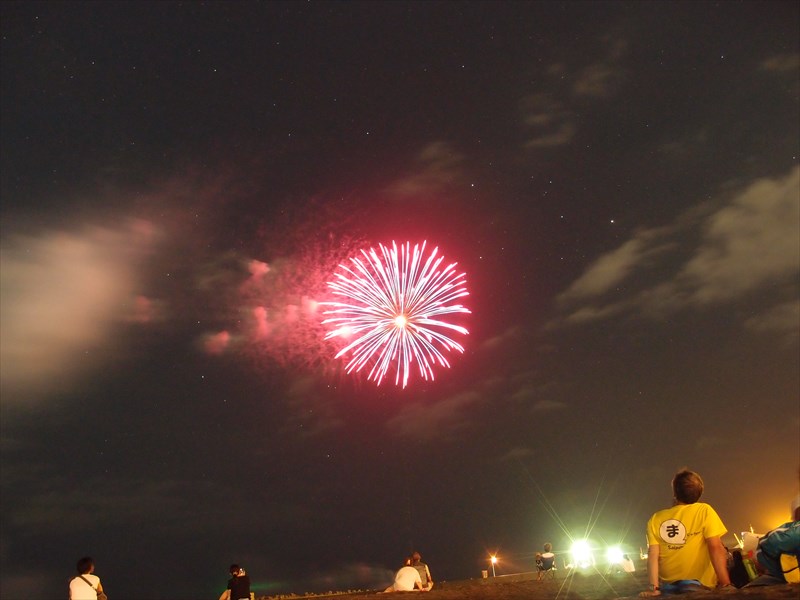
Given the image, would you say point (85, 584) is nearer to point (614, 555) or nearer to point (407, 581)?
point (407, 581)

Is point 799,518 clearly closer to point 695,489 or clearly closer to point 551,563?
point 695,489

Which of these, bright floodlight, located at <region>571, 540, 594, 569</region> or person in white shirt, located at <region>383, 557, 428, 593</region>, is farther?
bright floodlight, located at <region>571, 540, 594, 569</region>

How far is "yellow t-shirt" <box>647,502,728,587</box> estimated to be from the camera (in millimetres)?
6906

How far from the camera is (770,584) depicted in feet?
21.9

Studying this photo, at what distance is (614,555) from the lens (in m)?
30.4

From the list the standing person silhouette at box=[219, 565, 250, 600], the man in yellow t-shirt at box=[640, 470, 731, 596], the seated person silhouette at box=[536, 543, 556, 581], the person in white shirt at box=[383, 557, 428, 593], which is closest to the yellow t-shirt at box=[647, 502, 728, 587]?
the man in yellow t-shirt at box=[640, 470, 731, 596]

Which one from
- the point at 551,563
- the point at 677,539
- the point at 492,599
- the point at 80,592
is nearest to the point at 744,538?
the point at 677,539

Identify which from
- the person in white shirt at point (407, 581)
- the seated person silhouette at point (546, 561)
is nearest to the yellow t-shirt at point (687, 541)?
the person in white shirt at point (407, 581)

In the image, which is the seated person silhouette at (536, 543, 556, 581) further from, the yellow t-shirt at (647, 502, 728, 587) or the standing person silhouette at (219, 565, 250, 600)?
the yellow t-shirt at (647, 502, 728, 587)

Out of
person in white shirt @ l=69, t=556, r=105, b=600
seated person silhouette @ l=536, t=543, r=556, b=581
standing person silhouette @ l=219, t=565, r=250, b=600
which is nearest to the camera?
person in white shirt @ l=69, t=556, r=105, b=600

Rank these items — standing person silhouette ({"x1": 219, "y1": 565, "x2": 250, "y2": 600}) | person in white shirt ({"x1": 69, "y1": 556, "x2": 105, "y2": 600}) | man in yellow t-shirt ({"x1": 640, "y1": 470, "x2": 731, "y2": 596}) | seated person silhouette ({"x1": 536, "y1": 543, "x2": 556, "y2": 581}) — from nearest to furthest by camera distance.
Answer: man in yellow t-shirt ({"x1": 640, "y1": 470, "x2": 731, "y2": 596})
person in white shirt ({"x1": 69, "y1": 556, "x2": 105, "y2": 600})
standing person silhouette ({"x1": 219, "y1": 565, "x2": 250, "y2": 600})
seated person silhouette ({"x1": 536, "y1": 543, "x2": 556, "y2": 581})

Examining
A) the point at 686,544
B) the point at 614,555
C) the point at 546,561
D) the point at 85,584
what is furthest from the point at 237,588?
the point at 614,555

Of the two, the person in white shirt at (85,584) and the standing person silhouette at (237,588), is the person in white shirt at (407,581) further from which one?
the person in white shirt at (85,584)

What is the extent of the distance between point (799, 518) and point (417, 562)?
12412 millimetres
